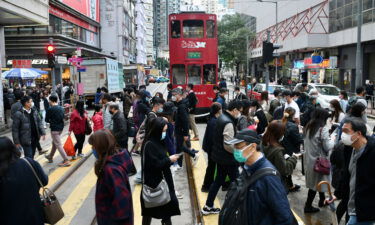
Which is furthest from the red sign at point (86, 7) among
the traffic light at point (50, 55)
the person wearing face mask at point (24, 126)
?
the person wearing face mask at point (24, 126)

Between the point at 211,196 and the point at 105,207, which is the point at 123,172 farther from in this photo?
the point at 211,196

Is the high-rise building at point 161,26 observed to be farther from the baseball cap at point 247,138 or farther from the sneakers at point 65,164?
the baseball cap at point 247,138

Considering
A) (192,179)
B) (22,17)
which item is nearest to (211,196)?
(192,179)

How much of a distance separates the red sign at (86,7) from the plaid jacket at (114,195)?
1322 inches

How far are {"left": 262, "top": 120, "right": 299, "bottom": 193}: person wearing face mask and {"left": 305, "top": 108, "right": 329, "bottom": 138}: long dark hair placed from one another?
104cm

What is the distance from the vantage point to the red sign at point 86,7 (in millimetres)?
37803

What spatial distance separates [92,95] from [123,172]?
2368 centimetres

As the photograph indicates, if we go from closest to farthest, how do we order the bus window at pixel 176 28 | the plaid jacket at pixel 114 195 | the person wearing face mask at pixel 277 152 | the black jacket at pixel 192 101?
the plaid jacket at pixel 114 195, the person wearing face mask at pixel 277 152, the black jacket at pixel 192 101, the bus window at pixel 176 28

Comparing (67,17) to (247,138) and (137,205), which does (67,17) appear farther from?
(247,138)

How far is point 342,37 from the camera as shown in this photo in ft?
113

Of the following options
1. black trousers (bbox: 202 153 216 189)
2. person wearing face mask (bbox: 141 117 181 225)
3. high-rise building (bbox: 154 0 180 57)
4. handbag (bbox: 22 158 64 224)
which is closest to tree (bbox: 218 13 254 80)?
black trousers (bbox: 202 153 216 189)

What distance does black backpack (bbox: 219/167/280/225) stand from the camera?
298cm

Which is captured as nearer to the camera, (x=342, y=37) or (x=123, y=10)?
(x=342, y=37)

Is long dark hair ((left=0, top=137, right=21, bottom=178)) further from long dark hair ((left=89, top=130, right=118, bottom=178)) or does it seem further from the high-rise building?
the high-rise building
